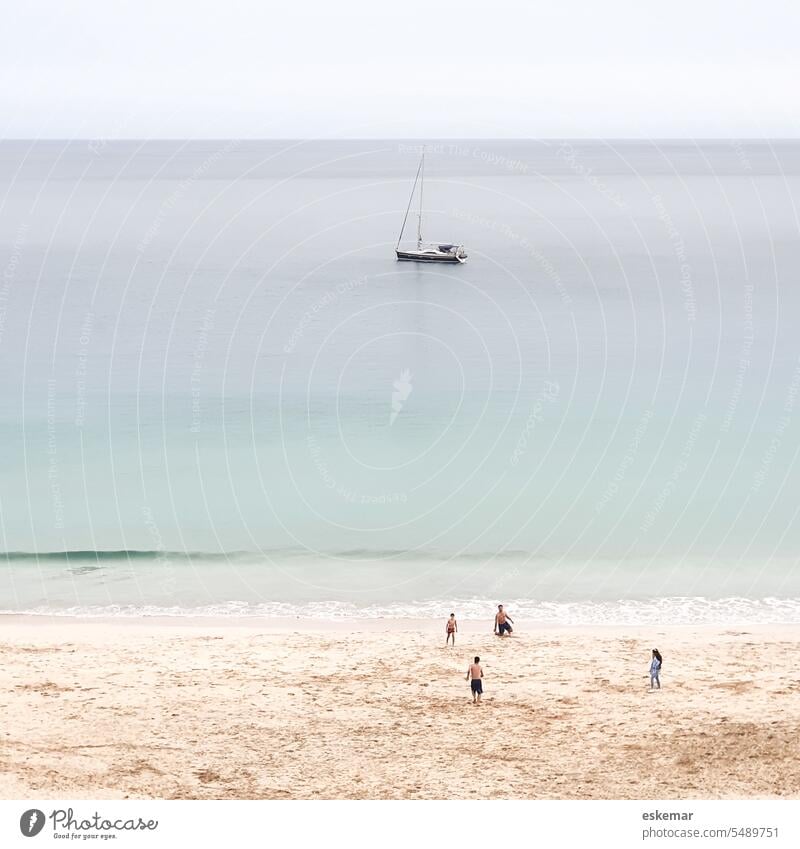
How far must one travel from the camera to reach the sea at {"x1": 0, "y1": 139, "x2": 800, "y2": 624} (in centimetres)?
4378

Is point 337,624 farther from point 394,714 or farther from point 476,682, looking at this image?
point 394,714

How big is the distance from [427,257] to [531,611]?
7642cm

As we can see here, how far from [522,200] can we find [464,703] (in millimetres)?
174492

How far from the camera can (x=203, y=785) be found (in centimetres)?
2445

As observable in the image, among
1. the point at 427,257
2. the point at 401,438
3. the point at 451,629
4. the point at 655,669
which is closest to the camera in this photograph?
the point at 655,669

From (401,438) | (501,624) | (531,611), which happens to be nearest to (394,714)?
(501,624)

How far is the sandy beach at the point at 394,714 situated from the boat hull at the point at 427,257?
78.4 meters

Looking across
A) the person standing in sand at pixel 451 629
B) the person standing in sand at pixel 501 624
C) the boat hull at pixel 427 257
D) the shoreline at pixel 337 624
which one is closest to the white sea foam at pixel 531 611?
the shoreline at pixel 337 624

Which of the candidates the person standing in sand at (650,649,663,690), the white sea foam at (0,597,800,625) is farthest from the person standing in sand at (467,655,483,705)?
the white sea foam at (0,597,800,625)

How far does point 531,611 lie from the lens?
4019cm

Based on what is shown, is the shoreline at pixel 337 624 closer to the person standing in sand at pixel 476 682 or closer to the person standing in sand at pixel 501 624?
the person standing in sand at pixel 501 624

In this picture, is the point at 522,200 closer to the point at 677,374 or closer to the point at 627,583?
the point at 677,374

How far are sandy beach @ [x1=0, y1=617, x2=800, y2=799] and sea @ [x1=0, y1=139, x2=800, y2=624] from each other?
472 cm

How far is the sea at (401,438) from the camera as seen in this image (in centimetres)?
4378
